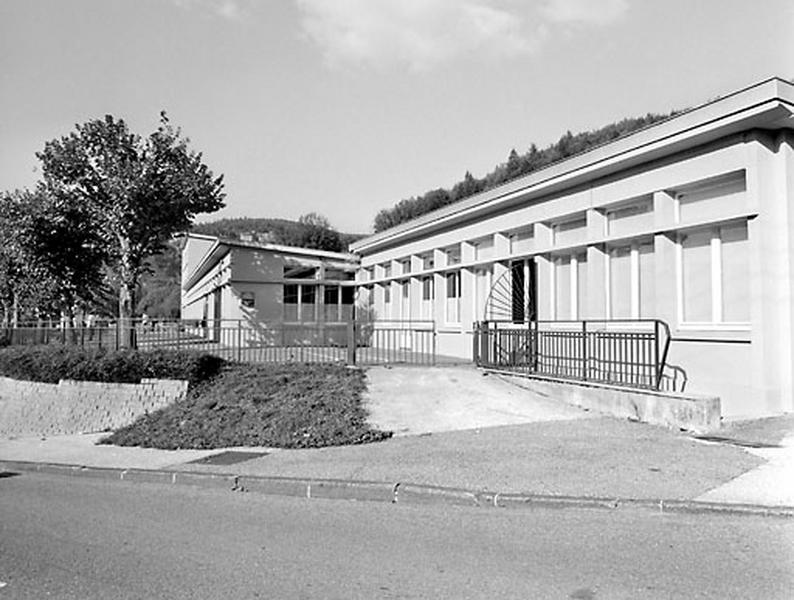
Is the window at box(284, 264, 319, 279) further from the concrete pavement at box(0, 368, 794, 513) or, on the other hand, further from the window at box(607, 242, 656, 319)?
the window at box(607, 242, 656, 319)

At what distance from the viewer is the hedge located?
52.3 ft

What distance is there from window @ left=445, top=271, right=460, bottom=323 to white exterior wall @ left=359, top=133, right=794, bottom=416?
463cm

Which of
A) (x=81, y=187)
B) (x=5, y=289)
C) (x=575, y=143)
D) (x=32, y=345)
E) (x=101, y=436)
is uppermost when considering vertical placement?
(x=575, y=143)

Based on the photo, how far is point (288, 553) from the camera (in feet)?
18.4

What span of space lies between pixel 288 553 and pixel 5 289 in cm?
3024

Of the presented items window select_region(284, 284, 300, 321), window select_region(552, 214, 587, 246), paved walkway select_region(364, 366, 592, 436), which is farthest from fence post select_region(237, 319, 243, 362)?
window select_region(552, 214, 587, 246)

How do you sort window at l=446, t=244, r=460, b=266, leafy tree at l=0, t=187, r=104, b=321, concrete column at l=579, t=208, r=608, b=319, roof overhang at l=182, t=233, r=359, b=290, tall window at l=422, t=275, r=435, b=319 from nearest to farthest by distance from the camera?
concrete column at l=579, t=208, r=608, b=319 → window at l=446, t=244, r=460, b=266 → tall window at l=422, t=275, r=435, b=319 → leafy tree at l=0, t=187, r=104, b=321 → roof overhang at l=182, t=233, r=359, b=290

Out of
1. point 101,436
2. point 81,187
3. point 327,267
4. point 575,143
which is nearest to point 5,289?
point 81,187

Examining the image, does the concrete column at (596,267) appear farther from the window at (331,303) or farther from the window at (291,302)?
the window at (331,303)

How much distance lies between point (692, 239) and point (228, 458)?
28.1 ft

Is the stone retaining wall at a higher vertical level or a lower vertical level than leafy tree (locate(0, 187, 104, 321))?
lower

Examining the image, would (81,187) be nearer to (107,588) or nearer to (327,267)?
(327,267)

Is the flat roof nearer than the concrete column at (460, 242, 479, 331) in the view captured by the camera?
Yes

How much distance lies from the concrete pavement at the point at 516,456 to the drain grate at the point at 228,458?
13 cm
